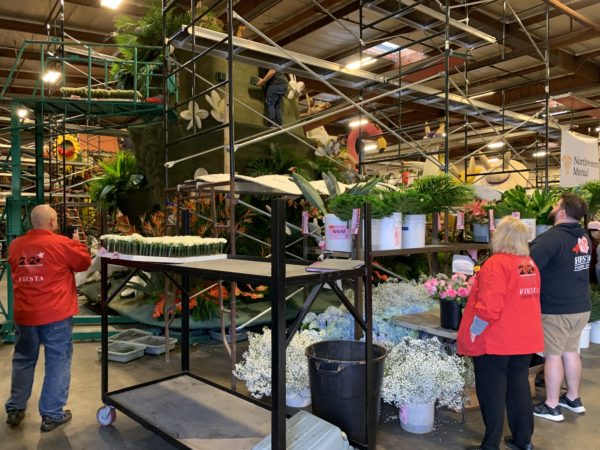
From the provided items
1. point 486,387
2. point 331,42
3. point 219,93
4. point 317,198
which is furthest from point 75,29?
point 486,387

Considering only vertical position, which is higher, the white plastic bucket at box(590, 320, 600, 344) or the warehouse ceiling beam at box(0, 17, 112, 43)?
the warehouse ceiling beam at box(0, 17, 112, 43)

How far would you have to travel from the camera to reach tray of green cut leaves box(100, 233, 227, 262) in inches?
112

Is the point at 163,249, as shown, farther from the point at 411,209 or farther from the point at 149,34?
the point at 149,34

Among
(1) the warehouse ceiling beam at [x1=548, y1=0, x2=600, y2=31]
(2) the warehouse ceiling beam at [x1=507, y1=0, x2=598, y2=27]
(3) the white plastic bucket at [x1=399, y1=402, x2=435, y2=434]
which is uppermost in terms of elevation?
(2) the warehouse ceiling beam at [x1=507, y1=0, x2=598, y2=27]

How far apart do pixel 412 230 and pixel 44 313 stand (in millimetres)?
2806

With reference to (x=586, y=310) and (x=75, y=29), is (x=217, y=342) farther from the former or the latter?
(x=75, y=29)

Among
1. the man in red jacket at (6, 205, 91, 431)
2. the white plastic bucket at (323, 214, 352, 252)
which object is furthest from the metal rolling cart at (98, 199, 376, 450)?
the white plastic bucket at (323, 214, 352, 252)

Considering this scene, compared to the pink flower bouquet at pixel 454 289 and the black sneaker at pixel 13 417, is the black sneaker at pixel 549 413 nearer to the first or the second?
the pink flower bouquet at pixel 454 289

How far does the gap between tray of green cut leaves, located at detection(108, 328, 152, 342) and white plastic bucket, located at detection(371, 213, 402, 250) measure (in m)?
3.34

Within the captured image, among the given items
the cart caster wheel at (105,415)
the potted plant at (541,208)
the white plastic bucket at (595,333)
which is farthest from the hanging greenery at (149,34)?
the white plastic bucket at (595,333)

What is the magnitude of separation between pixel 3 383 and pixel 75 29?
7.02 m

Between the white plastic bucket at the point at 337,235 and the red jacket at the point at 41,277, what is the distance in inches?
73.6

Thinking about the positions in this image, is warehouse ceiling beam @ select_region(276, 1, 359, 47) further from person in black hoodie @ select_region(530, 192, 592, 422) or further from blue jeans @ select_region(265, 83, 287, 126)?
person in black hoodie @ select_region(530, 192, 592, 422)

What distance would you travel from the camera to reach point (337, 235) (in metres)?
3.59
